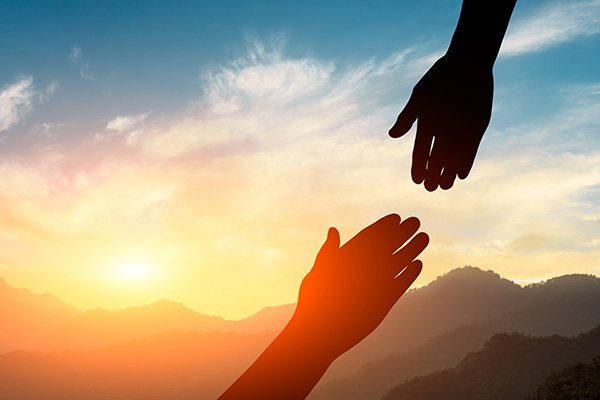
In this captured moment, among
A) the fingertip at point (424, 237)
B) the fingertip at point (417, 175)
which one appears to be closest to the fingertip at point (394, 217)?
the fingertip at point (424, 237)

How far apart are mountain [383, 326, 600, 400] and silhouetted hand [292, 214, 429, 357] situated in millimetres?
53016

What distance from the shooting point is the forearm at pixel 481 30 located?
3376mm

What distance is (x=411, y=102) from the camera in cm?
352

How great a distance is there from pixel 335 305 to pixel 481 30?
239cm

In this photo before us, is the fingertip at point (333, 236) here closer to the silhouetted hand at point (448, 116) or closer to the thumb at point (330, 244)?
the thumb at point (330, 244)

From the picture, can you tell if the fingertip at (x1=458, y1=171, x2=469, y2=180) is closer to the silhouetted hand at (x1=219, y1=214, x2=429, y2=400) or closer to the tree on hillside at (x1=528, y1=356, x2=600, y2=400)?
the silhouetted hand at (x1=219, y1=214, x2=429, y2=400)

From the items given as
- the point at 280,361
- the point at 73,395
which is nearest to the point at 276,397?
the point at 280,361

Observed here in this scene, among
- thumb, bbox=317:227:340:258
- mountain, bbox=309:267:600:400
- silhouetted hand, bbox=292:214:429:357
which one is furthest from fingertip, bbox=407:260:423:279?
mountain, bbox=309:267:600:400

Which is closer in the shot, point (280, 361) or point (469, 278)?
point (280, 361)

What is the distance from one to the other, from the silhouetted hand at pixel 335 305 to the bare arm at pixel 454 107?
821 mm

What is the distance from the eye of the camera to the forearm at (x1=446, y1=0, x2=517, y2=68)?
3.38 metres

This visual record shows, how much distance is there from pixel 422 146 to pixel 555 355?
195ft

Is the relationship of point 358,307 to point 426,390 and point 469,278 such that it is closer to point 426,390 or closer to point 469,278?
point 426,390

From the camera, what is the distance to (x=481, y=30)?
3.44 m
